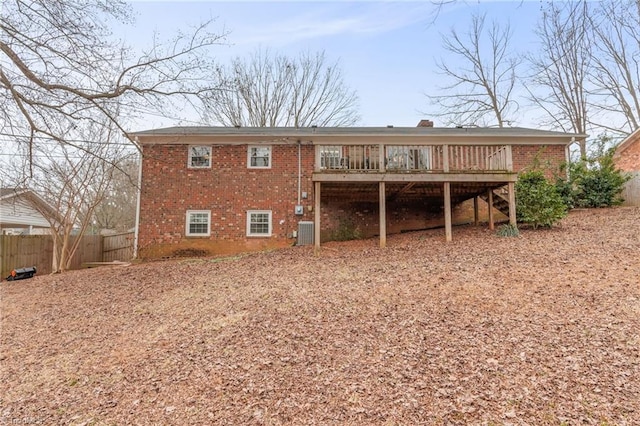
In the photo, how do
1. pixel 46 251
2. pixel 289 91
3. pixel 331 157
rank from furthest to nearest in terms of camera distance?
pixel 289 91, pixel 46 251, pixel 331 157

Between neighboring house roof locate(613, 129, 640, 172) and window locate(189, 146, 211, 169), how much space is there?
17.3 m

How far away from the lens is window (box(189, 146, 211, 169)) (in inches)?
465

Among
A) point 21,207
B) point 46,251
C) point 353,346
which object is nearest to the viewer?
point 353,346

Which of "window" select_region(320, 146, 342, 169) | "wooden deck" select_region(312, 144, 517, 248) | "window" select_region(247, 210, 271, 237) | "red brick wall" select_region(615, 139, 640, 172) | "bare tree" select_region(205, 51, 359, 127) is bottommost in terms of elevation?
"window" select_region(247, 210, 271, 237)

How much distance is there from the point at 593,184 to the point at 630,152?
6173 millimetres

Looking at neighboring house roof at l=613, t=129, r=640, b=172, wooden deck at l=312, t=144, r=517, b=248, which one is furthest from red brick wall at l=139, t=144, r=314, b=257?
neighboring house roof at l=613, t=129, r=640, b=172

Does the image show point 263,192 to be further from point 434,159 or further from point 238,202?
point 434,159

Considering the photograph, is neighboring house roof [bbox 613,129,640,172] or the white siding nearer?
the white siding

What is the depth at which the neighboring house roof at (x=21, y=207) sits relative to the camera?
10945 mm

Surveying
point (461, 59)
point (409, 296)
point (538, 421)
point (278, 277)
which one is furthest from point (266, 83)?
point (538, 421)

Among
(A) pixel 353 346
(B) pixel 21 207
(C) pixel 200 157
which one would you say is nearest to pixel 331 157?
(C) pixel 200 157

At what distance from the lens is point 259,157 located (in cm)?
1185

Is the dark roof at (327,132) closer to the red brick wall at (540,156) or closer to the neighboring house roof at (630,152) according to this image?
the red brick wall at (540,156)

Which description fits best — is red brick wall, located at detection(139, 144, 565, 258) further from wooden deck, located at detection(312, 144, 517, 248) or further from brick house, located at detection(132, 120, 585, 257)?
wooden deck, located at detection(312, 144, 517, 248)
